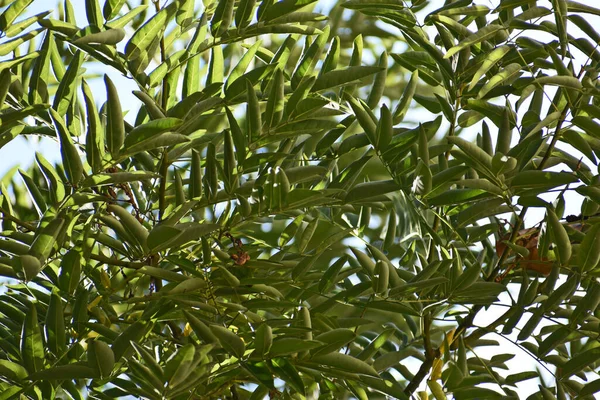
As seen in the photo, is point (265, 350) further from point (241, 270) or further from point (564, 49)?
point (564, 49)

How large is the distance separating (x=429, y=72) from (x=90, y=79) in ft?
1.38

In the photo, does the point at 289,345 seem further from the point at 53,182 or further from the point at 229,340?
the point at 53,182

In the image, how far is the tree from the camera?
0.56 metres

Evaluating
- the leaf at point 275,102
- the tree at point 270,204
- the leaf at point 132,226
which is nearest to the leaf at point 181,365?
the tree at point 270,204

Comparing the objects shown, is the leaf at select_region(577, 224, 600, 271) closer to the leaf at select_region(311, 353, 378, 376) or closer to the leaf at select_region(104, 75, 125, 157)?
the leaf at select_region(311, 353, 378, 376)

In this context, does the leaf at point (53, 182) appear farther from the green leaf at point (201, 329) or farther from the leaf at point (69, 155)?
the green leaf at point (201, 329)

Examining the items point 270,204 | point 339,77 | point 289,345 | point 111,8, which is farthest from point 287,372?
point 111,8

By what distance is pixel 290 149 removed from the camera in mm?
723

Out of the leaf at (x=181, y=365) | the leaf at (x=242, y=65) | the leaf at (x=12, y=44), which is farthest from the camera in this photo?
the leaf at (x=242, y=65)

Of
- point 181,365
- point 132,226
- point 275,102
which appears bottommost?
point 181,365

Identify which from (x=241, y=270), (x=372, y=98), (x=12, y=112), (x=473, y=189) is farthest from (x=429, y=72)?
(x=12, y=112)

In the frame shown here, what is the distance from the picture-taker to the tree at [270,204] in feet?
1.85

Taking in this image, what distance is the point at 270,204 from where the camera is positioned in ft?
2.01

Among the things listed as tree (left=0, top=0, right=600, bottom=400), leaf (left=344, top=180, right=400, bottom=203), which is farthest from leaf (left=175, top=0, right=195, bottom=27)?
leaf (left=344, top=180, right=400, bottom=203)
